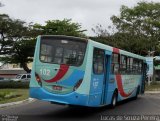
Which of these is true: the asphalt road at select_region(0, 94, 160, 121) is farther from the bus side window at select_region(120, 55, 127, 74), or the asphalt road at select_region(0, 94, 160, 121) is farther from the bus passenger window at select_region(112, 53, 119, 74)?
the bus side window at select_region(120, 55, 127, 74)

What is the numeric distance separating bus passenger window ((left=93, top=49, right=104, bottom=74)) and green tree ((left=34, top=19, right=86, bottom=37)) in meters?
37.7

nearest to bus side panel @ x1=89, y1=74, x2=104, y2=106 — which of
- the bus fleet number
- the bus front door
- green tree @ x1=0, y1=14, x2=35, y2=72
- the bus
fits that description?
the bus

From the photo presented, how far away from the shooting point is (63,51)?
17438mm

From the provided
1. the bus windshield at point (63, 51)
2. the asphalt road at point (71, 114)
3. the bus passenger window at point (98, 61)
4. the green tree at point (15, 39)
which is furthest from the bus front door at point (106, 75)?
the green tree at point (15, 39)

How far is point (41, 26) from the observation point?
5775cm

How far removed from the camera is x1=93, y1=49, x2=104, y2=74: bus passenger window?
1774 centimetres

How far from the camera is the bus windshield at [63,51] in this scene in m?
17.2

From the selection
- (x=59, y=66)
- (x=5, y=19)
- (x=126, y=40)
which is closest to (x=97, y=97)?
(x=59, y=66)

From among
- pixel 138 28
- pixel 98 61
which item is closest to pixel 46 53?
pixel 98 61

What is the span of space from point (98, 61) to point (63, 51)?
161 centimetres

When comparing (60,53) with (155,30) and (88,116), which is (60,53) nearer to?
(88,116)

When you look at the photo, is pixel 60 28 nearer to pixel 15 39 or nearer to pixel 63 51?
pixel 15 39

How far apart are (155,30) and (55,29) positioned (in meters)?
12.9

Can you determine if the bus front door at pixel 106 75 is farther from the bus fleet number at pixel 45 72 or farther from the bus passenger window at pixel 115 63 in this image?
the bus fleet number at pixel 45 72
